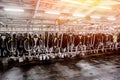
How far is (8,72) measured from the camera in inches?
278

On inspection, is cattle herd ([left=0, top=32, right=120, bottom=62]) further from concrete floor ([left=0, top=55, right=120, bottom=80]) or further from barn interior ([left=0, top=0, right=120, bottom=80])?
concrete floor ([left=0, top=55, right=120, bottom=80])

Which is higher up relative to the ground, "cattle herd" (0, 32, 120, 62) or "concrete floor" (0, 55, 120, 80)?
"cattle herd" (0, 32, 120, 62)

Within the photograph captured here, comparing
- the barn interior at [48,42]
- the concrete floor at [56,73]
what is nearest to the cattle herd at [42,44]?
the barn interior at [48,42]

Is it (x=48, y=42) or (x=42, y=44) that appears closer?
(x=42, y=44)

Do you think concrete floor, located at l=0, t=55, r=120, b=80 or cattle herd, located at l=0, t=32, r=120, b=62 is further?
cattle herd, located at l=0, t=32, r=120, b=62

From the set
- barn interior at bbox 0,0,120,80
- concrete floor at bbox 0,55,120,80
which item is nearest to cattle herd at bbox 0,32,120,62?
barn interior at bbox 0,0,120,80

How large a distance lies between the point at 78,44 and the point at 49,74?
2.08 meters

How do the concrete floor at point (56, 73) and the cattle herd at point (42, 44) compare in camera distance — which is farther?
the cattle herd at point (42, 44)

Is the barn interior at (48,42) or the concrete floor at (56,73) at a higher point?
the barn interior at (48,42)

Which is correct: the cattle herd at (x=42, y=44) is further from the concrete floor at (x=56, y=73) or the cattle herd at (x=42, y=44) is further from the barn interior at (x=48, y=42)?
the concrete floor at (x=56, y=73)

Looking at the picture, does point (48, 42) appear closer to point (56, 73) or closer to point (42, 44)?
point (42, 44)

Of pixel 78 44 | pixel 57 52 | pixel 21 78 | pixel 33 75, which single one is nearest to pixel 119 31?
pixel 78 44

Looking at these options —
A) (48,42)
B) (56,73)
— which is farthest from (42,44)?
(56,73)

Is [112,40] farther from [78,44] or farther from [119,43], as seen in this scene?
[78,44]
